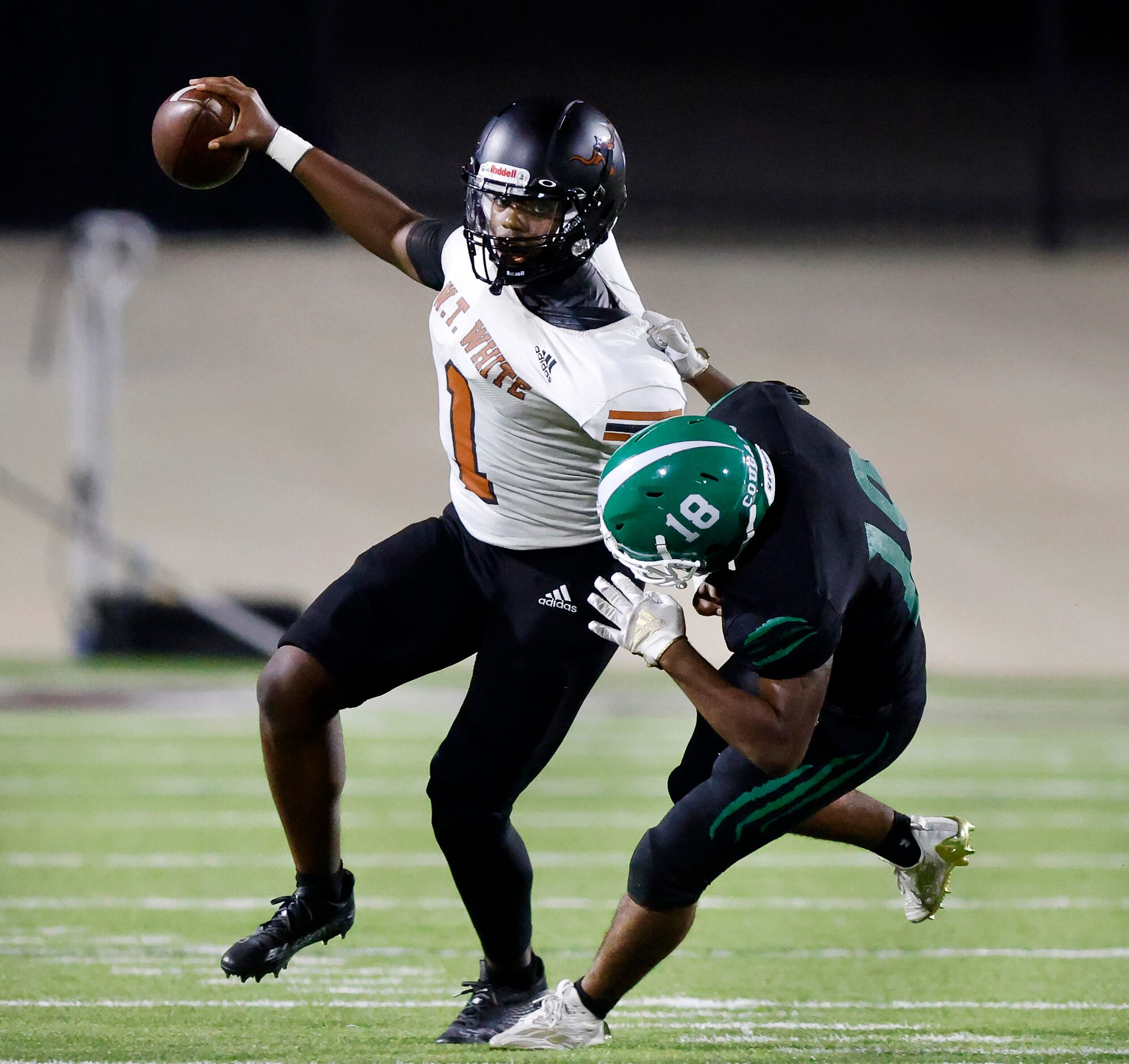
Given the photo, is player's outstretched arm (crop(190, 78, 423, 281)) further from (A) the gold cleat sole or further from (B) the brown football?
(A) the gold cleat sole

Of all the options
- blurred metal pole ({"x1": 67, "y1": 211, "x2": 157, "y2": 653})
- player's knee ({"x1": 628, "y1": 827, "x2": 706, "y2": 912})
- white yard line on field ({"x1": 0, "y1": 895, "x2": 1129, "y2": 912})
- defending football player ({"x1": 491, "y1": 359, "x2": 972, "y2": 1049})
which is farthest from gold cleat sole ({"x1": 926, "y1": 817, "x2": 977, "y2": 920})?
blurred metal pole ({"x1": 67, "y1": 211, "x2": 157, "y2": 653})

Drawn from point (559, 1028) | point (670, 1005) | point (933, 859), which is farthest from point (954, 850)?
point (559, 1028)

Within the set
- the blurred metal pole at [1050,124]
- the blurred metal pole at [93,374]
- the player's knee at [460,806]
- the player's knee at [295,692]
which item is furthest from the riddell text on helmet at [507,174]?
the blurred metal pole at [1050,124]

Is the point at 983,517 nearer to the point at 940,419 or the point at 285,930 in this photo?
the point at 940,419

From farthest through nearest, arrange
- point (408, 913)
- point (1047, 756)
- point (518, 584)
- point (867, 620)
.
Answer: point (1047, 756), point (408, 913), point (518, 584), point (867, 620)

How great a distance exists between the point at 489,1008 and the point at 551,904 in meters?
1.82

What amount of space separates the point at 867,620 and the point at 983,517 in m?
11.3

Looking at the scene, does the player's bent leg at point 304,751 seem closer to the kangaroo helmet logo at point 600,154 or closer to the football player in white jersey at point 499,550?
the football player in white jersey at point 499,550

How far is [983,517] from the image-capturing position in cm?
1402

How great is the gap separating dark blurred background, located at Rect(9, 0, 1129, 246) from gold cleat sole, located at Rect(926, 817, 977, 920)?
11.8 m

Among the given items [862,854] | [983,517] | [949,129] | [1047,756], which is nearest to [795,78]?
[949,129]

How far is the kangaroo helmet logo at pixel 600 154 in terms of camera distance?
3.24 metres

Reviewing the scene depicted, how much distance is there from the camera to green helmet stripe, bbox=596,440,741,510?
9.38 ft

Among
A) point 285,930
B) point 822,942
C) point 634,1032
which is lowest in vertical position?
point 822,942
